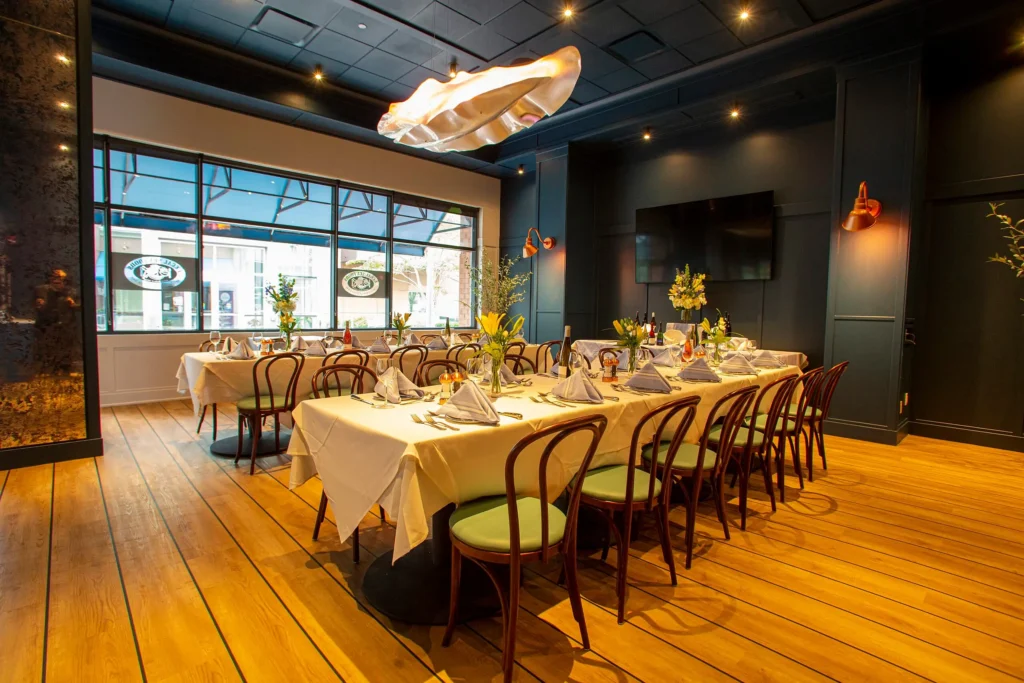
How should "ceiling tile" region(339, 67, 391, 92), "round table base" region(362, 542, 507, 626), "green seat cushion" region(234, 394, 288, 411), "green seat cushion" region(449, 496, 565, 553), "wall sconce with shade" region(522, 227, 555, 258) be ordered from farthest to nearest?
"wall sconce with shade" region(522, 227, 555, 258)
"ceiling tile" region(339, 67, 391, 92)
"green seat cushion" region(234, 394, 288, 411)
"round table base" region(362, 542, 507, 626)
"green seat cushion" region(449, 496, 565, 553)

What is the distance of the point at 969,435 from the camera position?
5.10m

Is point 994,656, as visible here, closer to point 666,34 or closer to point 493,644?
point 493,644

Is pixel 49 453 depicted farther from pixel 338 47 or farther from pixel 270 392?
pixel 338 47

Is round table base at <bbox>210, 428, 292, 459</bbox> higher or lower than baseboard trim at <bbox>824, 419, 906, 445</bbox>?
lower

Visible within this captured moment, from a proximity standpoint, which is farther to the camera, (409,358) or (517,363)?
(409,358)

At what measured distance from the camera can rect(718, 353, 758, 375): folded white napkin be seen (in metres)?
3.91

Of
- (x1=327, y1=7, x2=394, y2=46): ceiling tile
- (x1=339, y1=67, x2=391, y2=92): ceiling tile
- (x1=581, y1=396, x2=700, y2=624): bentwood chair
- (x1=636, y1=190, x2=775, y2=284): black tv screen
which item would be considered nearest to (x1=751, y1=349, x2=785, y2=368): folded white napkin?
(x1=636, y1=190, x2=775, y2=284): black tv screen

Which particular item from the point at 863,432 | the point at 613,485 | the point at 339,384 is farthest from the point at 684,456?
the point at 863,432

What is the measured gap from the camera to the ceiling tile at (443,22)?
4891mm

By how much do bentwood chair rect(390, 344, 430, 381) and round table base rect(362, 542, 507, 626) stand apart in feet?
9.56

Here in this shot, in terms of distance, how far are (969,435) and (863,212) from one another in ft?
8.26

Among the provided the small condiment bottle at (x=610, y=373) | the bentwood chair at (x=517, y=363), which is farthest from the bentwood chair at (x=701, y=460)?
the bentwood chair at (x=517, y=363)

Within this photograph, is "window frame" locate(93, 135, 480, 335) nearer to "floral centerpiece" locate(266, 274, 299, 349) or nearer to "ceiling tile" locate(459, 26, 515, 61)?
"floral centerpiece" locate(266, 274, 299, 349)

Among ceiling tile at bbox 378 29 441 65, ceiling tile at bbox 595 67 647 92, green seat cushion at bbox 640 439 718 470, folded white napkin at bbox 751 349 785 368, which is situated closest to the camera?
green seat cushion at bbox 640 439 718 470
